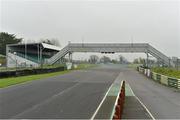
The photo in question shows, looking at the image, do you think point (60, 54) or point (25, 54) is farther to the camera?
point (25, 54)

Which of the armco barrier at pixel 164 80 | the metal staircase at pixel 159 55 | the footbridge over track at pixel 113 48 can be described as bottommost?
the armco barrier at pixel 164 80

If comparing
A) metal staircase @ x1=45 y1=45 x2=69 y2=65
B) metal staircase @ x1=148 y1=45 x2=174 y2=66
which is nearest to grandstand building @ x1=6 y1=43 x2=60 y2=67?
metal staircase @ x1=45 y1=45 x2=69 y2=65

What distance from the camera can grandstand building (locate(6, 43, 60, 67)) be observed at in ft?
287

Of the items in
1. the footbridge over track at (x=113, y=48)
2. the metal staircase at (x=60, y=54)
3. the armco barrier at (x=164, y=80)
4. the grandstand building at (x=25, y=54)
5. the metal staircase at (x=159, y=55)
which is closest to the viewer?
the armco barrier at (x=164, y=80)

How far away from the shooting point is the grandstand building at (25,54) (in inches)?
3440

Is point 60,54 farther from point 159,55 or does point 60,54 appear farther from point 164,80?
point 164,80

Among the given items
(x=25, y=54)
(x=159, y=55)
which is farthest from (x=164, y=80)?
(x=25, y=54)

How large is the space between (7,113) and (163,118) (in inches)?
247

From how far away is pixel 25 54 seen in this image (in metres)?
96.5

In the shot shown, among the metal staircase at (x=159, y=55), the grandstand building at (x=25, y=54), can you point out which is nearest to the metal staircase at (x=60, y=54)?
the grandstand building at (x=25, y=54)

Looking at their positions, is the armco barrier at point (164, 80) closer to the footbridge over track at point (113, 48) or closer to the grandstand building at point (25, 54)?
the footbridge over track at point (113, 48)

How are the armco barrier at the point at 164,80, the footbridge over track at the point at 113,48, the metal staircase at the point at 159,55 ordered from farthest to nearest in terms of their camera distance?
1. the footbridge over track at the point at 113,48
2. the metal staircase at the point at 159,55
3. the armco barrier at the point at 164,80

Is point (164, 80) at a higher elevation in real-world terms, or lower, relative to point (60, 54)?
lower

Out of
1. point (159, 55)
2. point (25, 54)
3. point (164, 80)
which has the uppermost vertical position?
point (25, 54)
